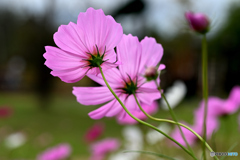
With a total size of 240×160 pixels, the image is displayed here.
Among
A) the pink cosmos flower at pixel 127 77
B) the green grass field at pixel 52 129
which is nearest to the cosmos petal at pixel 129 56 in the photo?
the pink cosmos flower at pixel 127 77

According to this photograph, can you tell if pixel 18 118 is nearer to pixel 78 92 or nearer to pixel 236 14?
pixel 236 14

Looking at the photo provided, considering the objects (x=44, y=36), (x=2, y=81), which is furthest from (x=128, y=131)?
(x=2, y=81)

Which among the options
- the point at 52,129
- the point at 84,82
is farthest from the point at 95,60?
the point at 84,82

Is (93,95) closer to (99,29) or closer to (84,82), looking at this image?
(99,29)

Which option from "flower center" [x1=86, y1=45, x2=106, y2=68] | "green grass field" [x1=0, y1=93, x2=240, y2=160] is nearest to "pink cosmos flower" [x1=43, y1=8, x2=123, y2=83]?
"flower center" [x1=86, y1=45, x2=106, y2=68]

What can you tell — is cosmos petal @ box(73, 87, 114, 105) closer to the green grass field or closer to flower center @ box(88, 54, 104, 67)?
flower center @ box(88, 54, 104, 67)

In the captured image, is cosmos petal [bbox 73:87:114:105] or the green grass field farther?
the green grass field
